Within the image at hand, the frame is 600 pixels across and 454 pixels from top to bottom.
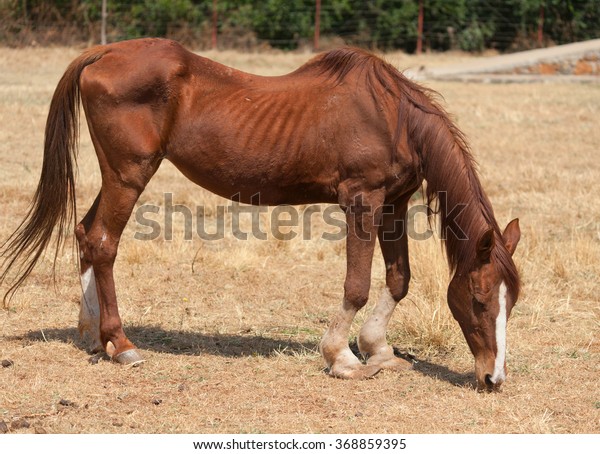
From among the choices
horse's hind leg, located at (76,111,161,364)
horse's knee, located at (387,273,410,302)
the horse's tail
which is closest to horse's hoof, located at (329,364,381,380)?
horse's knee, located at (387,273,410,302)

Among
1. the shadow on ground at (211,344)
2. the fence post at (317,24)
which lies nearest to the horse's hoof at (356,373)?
the shadow on ground at (211,344)

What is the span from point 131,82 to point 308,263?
293cm

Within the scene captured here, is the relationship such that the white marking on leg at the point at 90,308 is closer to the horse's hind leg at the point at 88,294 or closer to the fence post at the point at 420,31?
the horse's hind leg at the point at 88,294

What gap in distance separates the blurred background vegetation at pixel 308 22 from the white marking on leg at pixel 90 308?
48.5ft

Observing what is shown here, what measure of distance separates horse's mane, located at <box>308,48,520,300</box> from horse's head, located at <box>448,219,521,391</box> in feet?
0.12

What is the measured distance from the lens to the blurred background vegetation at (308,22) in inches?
793

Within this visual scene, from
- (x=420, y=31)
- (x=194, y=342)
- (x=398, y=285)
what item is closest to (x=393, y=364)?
(x=398, y=285)

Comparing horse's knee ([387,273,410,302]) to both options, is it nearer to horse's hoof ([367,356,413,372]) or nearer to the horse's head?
horse's hoof ([367,356,413,372])

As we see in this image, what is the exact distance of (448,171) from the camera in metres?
5.07

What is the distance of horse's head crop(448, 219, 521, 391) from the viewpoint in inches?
193

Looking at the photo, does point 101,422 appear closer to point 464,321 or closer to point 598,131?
point 464,321

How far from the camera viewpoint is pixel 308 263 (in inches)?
303

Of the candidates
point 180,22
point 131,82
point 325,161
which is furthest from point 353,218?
point 180,22
